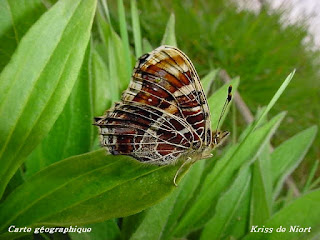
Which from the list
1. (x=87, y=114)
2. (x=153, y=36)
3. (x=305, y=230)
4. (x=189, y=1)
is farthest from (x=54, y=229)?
(x=189, y=1)

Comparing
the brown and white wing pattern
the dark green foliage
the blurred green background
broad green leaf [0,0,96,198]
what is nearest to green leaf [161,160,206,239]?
the dark green foliage

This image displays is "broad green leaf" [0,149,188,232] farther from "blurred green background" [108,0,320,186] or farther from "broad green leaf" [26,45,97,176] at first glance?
"blurred green background" [108,0,320,186]

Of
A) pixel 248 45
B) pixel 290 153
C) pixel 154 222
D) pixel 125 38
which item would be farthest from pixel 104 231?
pixel 248 45

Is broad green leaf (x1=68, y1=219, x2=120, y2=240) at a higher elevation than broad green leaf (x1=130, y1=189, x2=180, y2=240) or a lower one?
higher

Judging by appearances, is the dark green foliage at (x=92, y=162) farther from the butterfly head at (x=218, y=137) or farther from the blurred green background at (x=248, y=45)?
the blurred green background at (x=248, y=45)

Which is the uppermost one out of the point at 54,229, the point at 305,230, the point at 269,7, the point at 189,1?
the point at 189,1

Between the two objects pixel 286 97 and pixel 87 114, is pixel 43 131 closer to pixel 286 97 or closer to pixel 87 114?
pixel 87 114
